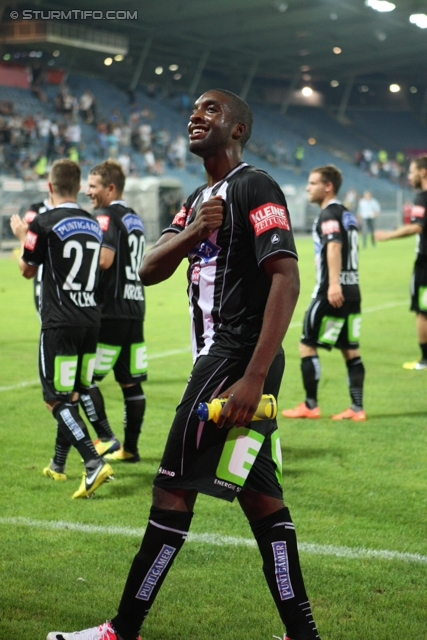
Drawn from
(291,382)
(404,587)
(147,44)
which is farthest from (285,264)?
(147,44)

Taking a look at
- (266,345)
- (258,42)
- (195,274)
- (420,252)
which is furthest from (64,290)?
(258,42)

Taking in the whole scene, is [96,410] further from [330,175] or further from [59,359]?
[330,175]

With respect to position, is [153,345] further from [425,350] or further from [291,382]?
[425,350]

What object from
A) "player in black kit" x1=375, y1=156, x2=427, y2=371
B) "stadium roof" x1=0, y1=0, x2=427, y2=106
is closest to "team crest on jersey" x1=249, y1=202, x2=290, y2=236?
"player in black kit" x1=375, y1=156, x2=427, y2=371

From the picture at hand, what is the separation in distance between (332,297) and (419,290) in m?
2.97

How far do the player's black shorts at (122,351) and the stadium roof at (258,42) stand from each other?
3484cm

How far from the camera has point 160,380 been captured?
9.03 meters

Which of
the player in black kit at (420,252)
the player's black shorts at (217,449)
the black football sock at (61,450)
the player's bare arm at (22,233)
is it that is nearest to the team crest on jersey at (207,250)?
the player's black shorts at (217,449)

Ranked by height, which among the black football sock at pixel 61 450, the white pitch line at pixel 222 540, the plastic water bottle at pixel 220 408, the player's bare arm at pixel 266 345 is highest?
the player's bare arm at pixel 266 345

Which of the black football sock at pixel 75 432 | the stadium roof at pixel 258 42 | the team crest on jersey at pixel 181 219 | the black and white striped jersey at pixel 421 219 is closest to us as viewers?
the team crest on jersey at pixel 181 219

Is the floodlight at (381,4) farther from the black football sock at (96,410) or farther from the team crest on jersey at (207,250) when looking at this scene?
the team crest on jersey at (207,250)

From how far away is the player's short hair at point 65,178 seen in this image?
17.6ft

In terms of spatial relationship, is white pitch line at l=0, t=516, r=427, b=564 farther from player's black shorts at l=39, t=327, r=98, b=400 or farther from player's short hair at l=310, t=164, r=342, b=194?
player's short hair at l=310, t=164, r=342, b=194

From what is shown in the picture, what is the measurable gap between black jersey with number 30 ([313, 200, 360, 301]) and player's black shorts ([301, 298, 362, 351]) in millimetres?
89
